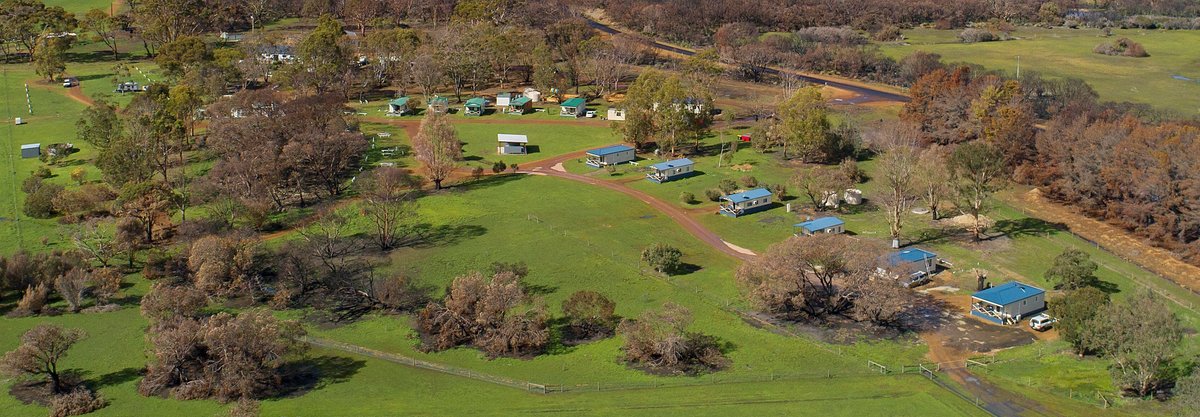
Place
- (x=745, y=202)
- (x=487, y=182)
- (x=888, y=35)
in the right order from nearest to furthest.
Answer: (x=745, y=202)
(x=487, y=182)
(x=888, y=35)

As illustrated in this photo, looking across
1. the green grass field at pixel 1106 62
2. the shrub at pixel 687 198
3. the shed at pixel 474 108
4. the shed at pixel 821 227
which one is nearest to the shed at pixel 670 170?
the shrub at pixel 687 198

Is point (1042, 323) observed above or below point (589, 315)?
below

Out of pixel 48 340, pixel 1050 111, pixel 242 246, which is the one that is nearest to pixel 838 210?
pixel 1050 111

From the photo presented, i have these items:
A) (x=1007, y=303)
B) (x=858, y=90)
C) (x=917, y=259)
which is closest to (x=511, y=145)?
(x=917, y=259)

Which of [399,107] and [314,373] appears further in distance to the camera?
[399,107]

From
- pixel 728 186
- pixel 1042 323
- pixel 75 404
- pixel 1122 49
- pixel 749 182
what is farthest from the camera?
pixel 1122 49

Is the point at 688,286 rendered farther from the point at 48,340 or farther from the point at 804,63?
the point at 804,63

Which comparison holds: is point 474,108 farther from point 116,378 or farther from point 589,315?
point 116,378

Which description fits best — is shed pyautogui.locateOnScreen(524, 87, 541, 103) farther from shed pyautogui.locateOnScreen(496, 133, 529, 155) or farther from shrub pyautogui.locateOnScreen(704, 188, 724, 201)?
shrub pyautogui.locateOnScreen(704, 188, 724, 201)
